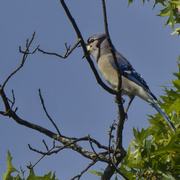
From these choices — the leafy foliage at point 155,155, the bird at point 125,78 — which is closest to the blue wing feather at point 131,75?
the bird at point 125,78

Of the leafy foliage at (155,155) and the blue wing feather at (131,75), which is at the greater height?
the blue wing feather at (131,75)

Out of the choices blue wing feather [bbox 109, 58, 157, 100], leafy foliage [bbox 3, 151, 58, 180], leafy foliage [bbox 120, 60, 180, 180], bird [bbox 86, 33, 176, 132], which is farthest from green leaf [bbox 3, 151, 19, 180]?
blue wing feather [bbox 109, 58, 157, 100]

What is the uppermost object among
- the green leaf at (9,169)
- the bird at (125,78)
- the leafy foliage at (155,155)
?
the bird at (125,78)

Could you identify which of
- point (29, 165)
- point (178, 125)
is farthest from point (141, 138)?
point (29, 165)

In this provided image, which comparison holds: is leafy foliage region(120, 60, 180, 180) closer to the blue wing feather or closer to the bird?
the bird

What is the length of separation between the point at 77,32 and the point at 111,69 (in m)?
2.47

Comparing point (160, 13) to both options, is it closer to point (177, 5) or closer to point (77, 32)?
point (177, 5)

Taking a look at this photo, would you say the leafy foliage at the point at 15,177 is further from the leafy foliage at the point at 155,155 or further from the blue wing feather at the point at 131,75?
the blue wing feather at the point at 131,75

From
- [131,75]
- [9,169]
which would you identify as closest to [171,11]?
[131,75]

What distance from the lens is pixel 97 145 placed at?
372 centimetres

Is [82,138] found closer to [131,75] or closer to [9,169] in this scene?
[9,169]

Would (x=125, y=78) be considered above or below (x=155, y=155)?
above

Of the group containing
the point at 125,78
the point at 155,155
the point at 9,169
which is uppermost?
the point at 125,78

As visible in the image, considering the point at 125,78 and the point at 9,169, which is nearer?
the point at 9,169
